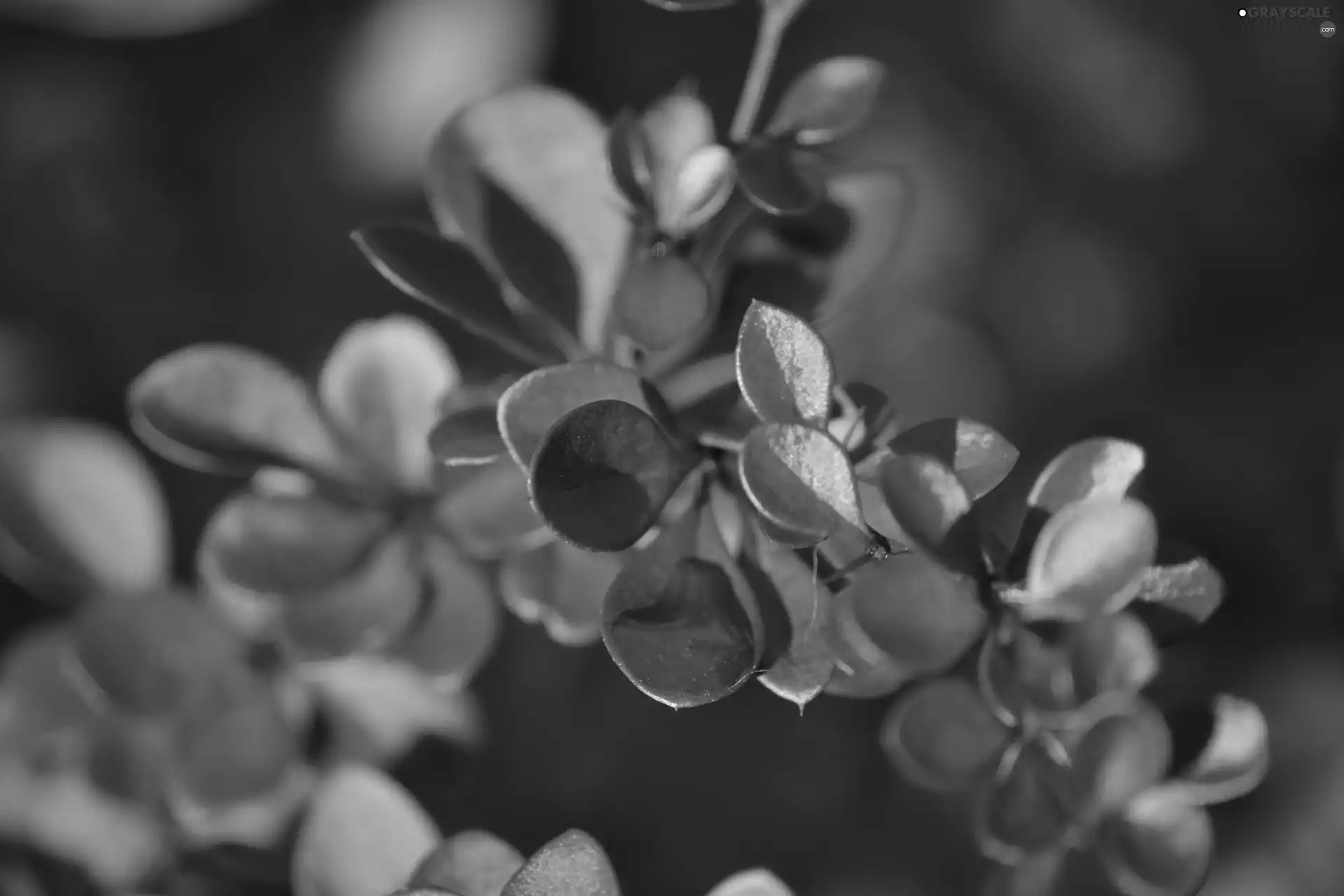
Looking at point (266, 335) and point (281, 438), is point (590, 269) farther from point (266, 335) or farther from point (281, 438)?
point (266, 335)

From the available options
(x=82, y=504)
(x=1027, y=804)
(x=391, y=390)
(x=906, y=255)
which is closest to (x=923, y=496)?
(x=1027, y=804)

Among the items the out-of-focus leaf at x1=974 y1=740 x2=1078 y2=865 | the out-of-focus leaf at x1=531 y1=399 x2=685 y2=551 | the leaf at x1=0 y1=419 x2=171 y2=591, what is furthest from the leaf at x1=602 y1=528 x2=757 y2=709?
the leaf at x1=0 y1=419 x2=171 y2=591

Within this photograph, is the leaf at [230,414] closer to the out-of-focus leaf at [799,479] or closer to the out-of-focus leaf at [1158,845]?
the out-of-focus leaf at [799,479]

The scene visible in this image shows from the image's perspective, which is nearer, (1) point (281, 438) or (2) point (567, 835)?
(2) point (567, 835)

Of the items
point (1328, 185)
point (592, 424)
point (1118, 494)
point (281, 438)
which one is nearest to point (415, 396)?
point (281, 438)

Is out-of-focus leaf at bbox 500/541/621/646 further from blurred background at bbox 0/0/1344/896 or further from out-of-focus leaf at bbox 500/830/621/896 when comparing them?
blurred background at bbox 0/0/1344/896

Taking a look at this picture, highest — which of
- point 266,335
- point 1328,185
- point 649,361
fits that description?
point 649,361

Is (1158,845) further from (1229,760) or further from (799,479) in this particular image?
(799,479)
